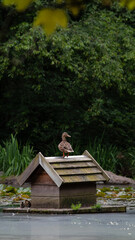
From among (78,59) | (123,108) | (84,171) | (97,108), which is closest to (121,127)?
(123,108)

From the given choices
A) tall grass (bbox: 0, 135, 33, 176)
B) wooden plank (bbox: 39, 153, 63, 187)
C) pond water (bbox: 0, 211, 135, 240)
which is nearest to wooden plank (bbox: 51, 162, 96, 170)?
wooden plank (bbox: 39, 153, 63, 187)

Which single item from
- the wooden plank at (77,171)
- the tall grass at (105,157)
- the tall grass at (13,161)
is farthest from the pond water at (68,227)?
the tall grass at (105,157)

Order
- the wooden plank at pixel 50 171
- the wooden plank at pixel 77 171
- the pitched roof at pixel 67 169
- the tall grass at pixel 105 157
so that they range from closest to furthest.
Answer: the wooden plank at pixel 50 171, the pitched roof at pixel 67 169, the wooden plank at pixel 77 171, the tall grass at pixel 105 157

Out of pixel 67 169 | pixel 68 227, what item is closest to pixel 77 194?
pixel 67 169

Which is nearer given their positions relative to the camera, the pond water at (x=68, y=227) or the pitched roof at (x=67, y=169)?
the pond water at (x=68, y=227)

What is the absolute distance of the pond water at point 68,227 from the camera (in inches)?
222

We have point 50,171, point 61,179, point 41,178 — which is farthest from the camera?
point 41,178

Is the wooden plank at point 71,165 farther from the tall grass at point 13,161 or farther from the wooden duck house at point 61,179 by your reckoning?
the tall grass at point 13,161

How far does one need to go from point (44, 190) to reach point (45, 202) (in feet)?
0.61

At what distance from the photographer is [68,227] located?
6379 millimetres

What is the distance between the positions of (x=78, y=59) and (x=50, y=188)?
367 inches

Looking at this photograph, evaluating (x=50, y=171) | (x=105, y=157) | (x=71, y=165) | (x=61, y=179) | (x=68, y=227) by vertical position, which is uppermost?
(x=105, y=157)

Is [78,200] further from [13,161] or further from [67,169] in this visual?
[13,161]

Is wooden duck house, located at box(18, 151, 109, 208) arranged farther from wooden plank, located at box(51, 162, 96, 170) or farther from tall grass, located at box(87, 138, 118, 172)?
tall grass, located at box(87, 138, 118, 172)
